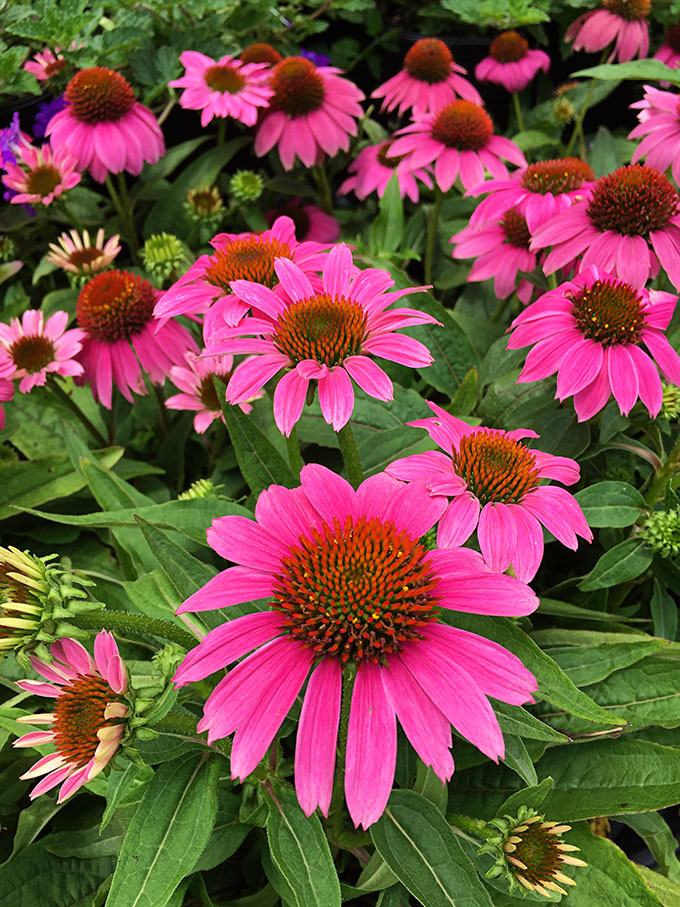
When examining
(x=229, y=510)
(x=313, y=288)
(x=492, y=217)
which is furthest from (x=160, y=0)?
(x=229, y=510)

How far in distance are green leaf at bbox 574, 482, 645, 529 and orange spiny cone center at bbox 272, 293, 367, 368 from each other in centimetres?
30

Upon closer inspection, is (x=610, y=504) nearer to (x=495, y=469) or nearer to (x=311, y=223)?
(x=495, y=469)

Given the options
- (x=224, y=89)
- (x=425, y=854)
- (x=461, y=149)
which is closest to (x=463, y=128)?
(x=461, y=149)

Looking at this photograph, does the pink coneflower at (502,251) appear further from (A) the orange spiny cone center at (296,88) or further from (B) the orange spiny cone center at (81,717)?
(B) the orange spiny cone center at (81,717)

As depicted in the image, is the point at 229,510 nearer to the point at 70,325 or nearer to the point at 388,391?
the point at 388,391

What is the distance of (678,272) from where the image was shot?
0.82 m

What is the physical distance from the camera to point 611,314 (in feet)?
2.48

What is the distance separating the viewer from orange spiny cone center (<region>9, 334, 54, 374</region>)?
97 centimetres

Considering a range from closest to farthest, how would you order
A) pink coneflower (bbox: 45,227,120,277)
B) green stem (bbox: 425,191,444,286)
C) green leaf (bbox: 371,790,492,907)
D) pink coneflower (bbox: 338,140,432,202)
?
green leaf (bbox: 371,790,492,907), pink coneflower (bbox: 45,227,120,277), green stem (bbox: 425,191,444,286), pink coneflower (bbox: 338,140,432,202)

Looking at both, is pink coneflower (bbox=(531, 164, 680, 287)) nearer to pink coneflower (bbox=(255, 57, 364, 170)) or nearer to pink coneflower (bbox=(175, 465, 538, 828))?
pink coneflower (bbox=(175, 465, 538, 828))

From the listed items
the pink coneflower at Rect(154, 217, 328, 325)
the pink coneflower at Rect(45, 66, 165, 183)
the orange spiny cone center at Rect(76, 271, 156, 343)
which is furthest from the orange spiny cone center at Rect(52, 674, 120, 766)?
the pink coneflower at Rect(45, 66, 165, 183)

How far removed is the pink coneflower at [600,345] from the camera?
735mm

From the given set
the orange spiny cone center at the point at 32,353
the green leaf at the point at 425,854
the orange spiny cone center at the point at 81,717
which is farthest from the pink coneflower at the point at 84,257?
the green leaf at the point at 425,854

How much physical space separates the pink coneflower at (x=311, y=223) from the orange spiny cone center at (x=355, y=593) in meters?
1.01
